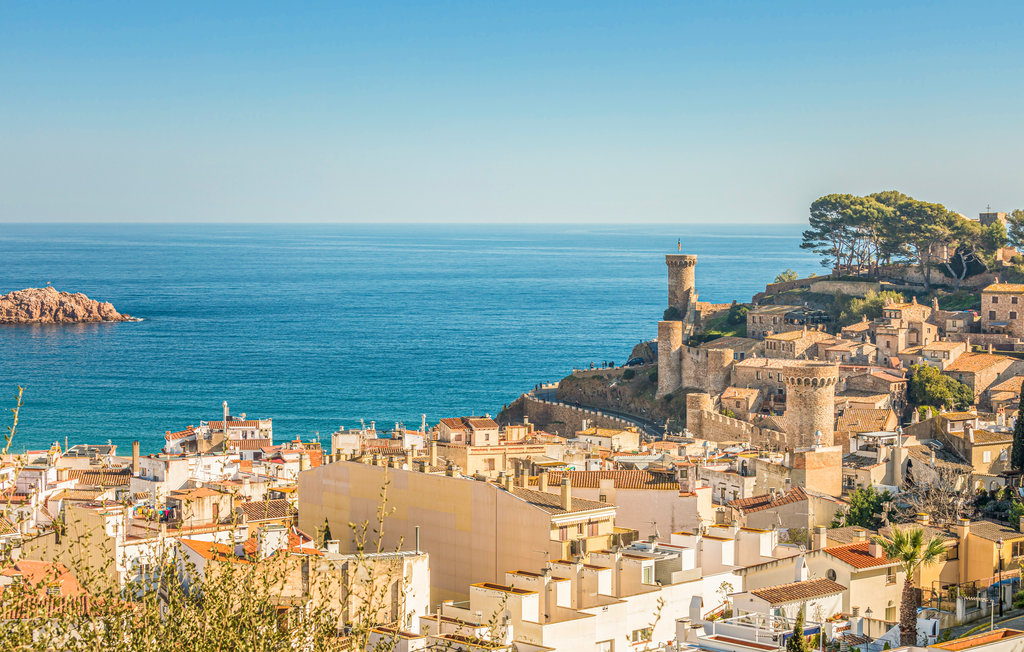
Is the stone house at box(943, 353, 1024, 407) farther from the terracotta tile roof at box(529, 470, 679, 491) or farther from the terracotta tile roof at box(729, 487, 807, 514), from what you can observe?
the terracotta tile roof at box(529, 470, 679, 491)

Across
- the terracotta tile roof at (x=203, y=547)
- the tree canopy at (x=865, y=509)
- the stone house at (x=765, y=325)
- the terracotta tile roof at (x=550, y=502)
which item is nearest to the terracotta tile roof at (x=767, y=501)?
the tree canopy at (x=865, y=509)

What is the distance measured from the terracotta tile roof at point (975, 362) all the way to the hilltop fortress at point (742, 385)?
4649mm

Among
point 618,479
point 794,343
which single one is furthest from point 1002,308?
point 618,479

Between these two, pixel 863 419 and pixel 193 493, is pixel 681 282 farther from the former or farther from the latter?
pixel 193 493

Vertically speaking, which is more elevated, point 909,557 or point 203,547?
point 909,557

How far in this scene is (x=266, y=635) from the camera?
34.2ft

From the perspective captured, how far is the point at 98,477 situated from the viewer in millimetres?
32094

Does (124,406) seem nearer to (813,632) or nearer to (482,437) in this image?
(482,437)

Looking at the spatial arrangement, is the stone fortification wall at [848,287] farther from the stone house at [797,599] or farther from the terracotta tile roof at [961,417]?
the stone house at [797,599]

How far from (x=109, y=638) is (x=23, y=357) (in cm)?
8913

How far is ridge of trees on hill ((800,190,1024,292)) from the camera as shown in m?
65.7

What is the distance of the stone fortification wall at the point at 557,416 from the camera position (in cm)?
5547

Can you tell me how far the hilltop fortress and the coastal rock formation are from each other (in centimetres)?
6716

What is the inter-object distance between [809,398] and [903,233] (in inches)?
1035
